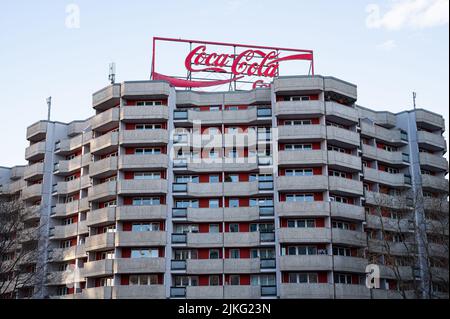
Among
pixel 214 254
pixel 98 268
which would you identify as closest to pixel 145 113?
pixel 214 254

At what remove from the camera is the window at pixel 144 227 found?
57122 mm

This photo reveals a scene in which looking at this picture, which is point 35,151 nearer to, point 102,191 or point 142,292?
point 102,191

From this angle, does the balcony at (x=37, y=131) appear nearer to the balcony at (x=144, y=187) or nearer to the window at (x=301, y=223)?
the balcony at (x=144, y=187)

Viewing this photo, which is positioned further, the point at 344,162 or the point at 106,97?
the point at 106,97

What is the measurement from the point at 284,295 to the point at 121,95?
86.2ft

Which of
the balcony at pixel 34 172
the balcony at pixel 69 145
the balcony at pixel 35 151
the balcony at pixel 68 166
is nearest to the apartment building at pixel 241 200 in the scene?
the balcony at pixel 68 166

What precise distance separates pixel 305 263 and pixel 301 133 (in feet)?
42.3

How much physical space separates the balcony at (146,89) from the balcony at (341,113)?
16738mm

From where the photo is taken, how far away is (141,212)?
56.4m

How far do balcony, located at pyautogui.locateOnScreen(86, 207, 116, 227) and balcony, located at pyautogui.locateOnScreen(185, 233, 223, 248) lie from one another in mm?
7976

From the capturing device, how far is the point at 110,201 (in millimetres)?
61062
